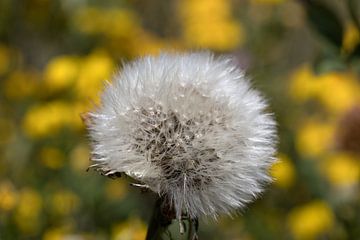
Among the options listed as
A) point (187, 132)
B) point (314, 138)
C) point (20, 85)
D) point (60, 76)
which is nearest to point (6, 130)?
point (20, 85)

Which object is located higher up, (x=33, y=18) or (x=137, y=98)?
(x=33, y=18)

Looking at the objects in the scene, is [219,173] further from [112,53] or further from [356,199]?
[112,53]

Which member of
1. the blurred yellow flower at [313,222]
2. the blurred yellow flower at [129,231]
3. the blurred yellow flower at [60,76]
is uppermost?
the blurred yellow flower at [60,76]

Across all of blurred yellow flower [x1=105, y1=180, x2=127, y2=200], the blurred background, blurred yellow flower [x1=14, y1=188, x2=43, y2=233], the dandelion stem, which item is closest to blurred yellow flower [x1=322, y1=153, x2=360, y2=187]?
the blurred background

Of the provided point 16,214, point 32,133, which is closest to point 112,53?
point 32,133

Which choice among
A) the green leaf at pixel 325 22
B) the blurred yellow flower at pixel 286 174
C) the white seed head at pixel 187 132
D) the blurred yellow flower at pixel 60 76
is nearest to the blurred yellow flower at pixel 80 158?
the blurred yellow flower at pixel 60 76

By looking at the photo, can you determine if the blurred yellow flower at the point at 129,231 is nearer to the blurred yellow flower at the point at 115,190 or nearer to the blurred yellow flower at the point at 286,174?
the blurred yellow flower at the point at 115,190

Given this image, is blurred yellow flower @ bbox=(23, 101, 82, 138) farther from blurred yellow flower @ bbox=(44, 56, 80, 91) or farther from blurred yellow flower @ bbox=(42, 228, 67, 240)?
blurred yellow flower @ bbox=(42, 228, 67, 240)

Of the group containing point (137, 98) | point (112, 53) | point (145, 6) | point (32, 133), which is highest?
point (145, 6)
